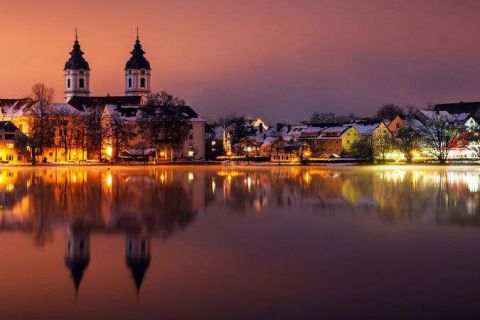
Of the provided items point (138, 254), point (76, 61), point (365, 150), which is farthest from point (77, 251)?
point (76, 61)

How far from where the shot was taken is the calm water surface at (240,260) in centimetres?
1064

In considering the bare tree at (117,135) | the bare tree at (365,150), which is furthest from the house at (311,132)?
the bare tree at (117,135)

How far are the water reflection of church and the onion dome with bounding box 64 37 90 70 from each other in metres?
106

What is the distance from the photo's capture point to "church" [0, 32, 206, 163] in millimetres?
93875

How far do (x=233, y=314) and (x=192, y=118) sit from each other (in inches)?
3736

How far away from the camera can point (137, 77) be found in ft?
388

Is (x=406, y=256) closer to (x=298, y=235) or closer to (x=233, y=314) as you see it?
(x=298, y=235)

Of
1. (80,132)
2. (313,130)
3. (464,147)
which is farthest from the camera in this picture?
(313,130)

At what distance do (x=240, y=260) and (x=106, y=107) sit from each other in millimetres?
91766

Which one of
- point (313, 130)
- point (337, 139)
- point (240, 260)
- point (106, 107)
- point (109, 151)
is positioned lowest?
point (240, 260)

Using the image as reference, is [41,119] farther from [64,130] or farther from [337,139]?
[337,139]

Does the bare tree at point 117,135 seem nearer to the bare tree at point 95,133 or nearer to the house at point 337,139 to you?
the bare tree at point 95,133

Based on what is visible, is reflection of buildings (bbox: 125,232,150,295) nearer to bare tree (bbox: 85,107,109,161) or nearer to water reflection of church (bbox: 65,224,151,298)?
water reflection of church (bbox: 65,224,151,298)

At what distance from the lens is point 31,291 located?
11.6 metres
